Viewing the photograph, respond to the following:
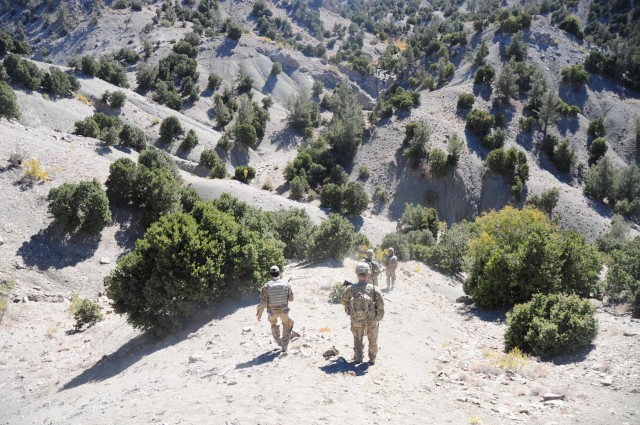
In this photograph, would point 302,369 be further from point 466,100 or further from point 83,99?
point 466,100

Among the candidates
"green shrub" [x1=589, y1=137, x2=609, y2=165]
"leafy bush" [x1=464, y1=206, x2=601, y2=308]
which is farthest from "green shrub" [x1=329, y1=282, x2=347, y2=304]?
"green shrub" [x1=589, y1=137, x2=609, y2=165]

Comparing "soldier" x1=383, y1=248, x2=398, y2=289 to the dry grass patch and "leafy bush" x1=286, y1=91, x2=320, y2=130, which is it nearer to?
the dry grass patch

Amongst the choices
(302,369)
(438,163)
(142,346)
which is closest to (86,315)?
(142,346)

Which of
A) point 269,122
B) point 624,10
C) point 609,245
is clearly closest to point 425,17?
point 624,10

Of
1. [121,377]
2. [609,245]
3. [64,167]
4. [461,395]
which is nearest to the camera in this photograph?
[461,395]

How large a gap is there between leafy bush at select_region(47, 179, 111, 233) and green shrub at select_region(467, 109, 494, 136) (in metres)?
48.1

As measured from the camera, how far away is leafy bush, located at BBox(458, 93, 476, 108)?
203 feet

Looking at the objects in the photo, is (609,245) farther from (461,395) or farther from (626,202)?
(461,395)

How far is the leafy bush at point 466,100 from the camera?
203ft

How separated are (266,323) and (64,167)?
25627mm

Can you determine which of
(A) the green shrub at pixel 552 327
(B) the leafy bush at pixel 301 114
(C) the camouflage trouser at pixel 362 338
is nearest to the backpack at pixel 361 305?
(C) the camouflage trouser at pixel 362 338

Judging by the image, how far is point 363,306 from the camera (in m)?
9.80

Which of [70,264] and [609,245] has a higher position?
[609,245]

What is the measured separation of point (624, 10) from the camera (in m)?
105
